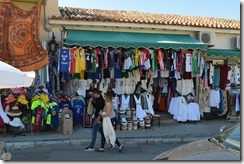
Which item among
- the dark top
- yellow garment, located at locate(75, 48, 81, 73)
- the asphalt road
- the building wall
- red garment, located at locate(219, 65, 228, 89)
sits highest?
the building wall

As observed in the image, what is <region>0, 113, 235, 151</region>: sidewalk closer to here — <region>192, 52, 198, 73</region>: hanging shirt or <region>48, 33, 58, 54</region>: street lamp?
<region>192, 52, 198, 73</region>: hanging shirt

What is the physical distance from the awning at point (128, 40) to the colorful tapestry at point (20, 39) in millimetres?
1057

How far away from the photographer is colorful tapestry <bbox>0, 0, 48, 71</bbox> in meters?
10.4

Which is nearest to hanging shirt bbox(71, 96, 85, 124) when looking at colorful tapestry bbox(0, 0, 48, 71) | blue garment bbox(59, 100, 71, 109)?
blue garment bbox(59, 100, 71, 109)

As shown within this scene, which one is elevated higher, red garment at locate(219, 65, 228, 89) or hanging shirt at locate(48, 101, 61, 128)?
red garment at locate(219, 65, 228, 89)

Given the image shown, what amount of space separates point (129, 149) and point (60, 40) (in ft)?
16.3

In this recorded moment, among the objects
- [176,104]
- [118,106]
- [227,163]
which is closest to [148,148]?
[118,106]

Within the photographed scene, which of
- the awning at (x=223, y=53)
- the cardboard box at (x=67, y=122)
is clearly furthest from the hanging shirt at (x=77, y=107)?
the awning at (x=223, y=53)

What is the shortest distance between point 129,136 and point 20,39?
4.69 m

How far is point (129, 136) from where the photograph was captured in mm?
9773

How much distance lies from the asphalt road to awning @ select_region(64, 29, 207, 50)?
137 inches

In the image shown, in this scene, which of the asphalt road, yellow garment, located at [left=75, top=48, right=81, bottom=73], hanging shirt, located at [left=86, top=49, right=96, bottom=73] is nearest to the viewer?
the asphalt road

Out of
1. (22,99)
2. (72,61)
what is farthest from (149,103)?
(22,99)

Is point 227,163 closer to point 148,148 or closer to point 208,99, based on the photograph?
point 148,148
